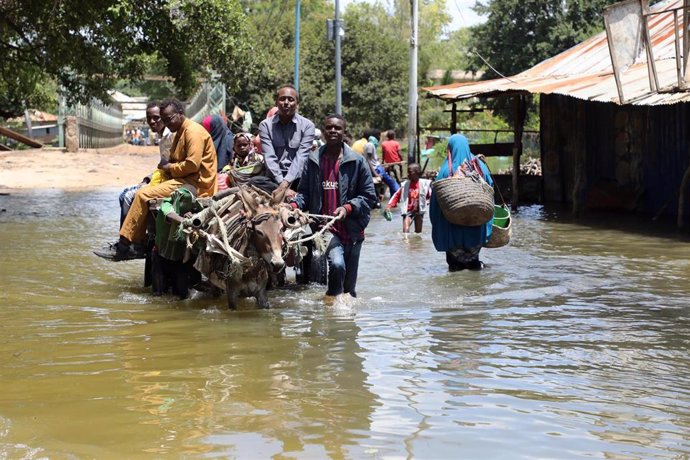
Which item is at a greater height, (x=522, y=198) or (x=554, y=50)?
(x=554, y=50)

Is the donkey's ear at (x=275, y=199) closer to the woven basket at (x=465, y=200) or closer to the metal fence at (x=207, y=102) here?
the woven basket at (x=465, y=200)

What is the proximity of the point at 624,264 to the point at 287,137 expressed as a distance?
5051 mm

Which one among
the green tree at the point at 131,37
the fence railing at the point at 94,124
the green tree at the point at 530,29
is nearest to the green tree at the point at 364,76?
the green tree at the point at 530,29

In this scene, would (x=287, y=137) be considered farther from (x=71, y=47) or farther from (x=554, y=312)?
(x=71, y=47)

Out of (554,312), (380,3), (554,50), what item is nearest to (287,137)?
(554,312)

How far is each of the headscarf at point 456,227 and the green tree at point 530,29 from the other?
2713 centimetres

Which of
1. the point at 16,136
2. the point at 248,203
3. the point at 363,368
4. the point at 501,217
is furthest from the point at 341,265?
the point at 16,136

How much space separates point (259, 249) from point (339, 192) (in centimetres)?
86

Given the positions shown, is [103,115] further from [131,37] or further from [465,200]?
[465,200]

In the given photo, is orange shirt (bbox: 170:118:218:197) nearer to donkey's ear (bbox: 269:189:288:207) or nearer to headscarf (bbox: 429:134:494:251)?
donkey's ear (bbox: 269:189:288:207)

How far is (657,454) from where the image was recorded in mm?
4938

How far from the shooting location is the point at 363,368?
6766 millimetres

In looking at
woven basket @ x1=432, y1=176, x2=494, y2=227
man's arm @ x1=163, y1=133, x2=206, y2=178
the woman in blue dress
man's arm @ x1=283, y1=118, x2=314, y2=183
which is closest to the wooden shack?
the woman in blue dress

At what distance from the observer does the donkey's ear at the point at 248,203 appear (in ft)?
27.3
